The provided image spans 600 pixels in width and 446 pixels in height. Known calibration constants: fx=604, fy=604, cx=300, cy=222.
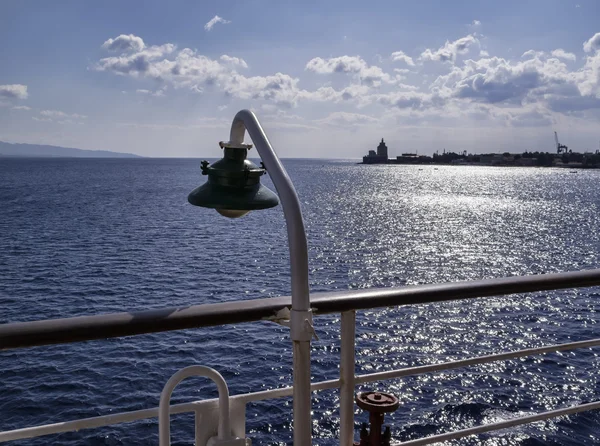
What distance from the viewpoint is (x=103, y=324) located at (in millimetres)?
1519

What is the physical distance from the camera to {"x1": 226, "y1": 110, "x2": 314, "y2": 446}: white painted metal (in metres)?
1.54

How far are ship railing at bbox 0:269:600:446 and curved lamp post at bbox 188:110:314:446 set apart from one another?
0.47ft

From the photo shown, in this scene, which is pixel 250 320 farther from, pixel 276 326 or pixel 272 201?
pixel 276 326

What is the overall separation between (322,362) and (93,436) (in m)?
6.02

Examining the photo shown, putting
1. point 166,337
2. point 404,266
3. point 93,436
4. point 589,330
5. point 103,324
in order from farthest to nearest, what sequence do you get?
1. point 404,266
2. point 589,330
3. point 166,337
4. point 93,436
5. point 103,324

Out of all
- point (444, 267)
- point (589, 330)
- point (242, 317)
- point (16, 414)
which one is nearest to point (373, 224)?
point (444, 267)

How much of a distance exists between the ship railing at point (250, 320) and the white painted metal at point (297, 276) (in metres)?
0.13

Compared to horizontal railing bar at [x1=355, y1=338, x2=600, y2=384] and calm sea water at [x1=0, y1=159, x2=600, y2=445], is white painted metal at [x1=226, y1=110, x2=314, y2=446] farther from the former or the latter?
calm sea water at [x1=0, y1=159, x2=600, y2=445]

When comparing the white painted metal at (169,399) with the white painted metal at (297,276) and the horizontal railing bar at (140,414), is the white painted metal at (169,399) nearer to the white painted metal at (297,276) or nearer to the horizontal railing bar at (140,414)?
the horizontal railing bar at (140,414)

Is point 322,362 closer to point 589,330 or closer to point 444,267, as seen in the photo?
point 589,330

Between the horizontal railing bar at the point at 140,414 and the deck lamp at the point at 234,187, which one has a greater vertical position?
the deck lamp at the point at 234,187

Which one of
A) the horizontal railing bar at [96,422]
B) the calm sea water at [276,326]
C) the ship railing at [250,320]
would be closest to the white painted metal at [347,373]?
the ship railing at [250,320]

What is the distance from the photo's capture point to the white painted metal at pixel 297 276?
5.06ft

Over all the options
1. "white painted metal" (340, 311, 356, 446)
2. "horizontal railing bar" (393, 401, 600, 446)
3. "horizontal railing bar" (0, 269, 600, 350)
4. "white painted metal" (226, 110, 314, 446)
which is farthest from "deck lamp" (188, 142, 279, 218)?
"horizontal railing bar" (393, 401, 600, 446)
